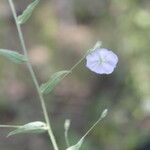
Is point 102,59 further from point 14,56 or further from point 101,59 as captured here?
point 14,56

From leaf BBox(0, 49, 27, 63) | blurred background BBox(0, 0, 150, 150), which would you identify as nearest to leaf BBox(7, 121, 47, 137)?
leaf BBox(0, 49, 27, 63)

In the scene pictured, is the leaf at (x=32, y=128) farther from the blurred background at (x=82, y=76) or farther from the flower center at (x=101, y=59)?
the blurred background at (x=82, y=76)

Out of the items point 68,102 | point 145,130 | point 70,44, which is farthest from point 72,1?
point 145,130

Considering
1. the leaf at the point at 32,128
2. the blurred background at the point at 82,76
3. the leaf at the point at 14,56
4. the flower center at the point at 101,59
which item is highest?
the leaf at the point at 14,56

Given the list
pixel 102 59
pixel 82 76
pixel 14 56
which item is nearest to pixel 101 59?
pixel 102 59

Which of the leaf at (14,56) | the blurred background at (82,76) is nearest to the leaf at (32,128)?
the leaf at (14,56)

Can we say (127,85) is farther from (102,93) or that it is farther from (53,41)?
(53,41)
